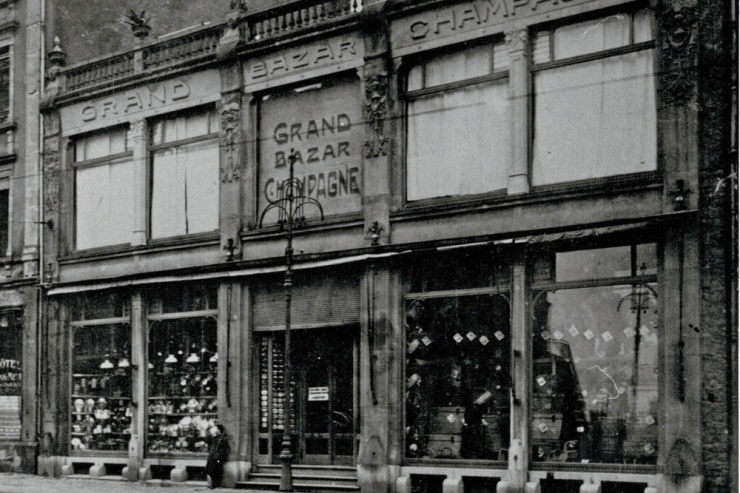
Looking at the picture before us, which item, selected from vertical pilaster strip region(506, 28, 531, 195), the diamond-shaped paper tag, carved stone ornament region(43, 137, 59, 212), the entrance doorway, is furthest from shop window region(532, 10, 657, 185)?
carved stone ornament region(43, 137, 59, 212)

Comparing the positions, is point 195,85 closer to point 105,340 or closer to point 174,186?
point 174,186

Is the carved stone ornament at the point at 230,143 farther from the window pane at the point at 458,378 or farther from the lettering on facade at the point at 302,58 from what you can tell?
the window pane at the point at 458,378

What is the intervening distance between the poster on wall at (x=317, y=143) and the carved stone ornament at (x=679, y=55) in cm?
640

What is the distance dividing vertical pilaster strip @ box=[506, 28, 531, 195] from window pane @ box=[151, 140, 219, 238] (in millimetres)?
7601

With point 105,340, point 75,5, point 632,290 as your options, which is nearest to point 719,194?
point 632,290

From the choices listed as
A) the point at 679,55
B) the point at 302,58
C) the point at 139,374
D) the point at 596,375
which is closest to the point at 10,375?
the point at 139,374

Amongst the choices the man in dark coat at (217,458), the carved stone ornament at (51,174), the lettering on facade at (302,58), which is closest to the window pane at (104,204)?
the carved stone ornament at (51,174)

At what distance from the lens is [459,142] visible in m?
19.0

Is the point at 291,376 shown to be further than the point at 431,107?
Yes

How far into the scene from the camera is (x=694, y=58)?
1617 centimetres

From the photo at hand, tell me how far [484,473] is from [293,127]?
8.34 meters

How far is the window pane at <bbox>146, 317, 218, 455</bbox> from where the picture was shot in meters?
22.4

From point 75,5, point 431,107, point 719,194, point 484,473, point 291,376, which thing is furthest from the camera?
point 75,5

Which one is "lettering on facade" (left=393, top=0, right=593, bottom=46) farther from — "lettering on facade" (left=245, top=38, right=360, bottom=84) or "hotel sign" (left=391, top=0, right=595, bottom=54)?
"lettering on facade" (left=245, top=38, right=360, bottom=84)
